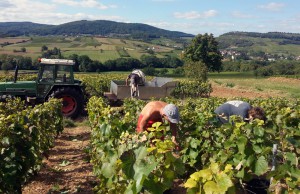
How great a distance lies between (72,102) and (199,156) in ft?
22.9

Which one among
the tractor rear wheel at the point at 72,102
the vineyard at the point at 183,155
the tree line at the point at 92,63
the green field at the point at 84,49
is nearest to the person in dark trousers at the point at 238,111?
the vineyard at the point at 183,155

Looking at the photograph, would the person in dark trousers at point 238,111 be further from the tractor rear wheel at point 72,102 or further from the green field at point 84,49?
the green field at point 84,49

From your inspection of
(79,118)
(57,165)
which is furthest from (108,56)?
(57,165)

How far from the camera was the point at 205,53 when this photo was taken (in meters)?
45.2

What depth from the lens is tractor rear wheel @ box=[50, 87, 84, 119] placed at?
11.1m

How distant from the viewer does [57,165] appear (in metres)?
6.82

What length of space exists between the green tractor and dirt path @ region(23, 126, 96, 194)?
2.55 metres

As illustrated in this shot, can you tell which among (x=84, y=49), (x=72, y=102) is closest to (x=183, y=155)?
(x=72, y=102)

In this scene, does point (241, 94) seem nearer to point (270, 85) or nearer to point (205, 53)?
point (270, 85)

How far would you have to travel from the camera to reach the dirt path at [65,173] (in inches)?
216

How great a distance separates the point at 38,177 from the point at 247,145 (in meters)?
3.81

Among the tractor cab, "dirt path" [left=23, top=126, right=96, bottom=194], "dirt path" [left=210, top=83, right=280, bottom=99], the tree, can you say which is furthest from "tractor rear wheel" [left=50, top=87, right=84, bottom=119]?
the tree

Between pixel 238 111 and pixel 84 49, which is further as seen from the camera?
pixel 84 49

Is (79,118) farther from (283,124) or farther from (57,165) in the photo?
(283,124)
